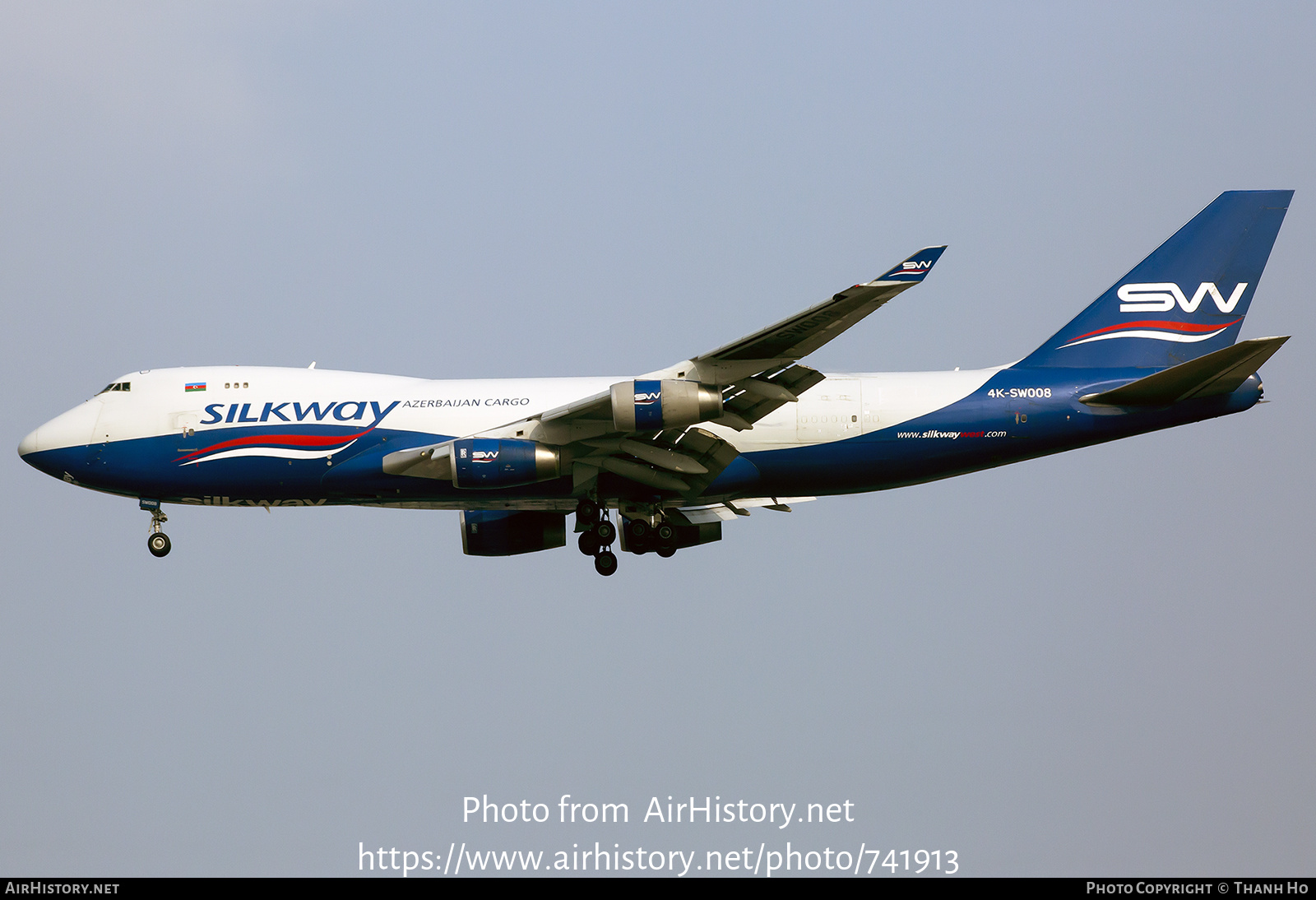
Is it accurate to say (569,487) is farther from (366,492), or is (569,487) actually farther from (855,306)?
(855,306)

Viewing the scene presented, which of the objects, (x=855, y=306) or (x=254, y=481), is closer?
(x=855, y=306)

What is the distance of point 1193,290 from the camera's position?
24719 mm

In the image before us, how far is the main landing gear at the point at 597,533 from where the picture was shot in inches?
957

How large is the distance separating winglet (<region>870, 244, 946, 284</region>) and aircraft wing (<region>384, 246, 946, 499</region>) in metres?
0.01

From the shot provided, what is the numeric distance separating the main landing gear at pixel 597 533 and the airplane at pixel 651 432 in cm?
4

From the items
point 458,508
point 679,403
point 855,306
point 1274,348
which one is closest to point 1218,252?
point 1274,348

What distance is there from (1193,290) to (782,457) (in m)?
8.71

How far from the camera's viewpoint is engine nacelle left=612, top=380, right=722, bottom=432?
20.4 meters

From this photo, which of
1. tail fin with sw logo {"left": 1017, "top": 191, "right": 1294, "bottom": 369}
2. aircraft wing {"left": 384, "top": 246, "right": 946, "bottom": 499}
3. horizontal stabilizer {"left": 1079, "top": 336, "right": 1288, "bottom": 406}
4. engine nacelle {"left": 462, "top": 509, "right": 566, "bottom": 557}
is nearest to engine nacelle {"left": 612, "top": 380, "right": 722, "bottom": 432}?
aircraft wing {"left": 384, "top": 246, "right": 946, "bottom": 499}

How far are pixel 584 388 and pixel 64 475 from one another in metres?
10.2

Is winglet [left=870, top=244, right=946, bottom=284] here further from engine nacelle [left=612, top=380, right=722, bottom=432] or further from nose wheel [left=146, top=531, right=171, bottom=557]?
nose wheel [left=146, top=531, right=171, bottom=557]

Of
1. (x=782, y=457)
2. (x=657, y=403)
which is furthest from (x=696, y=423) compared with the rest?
(x=782, y=457)

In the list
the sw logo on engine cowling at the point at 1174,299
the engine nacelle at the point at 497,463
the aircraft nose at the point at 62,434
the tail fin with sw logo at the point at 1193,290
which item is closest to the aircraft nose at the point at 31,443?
the aircraft nose at the point at 62,434

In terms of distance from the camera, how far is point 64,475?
2484 centimetres
